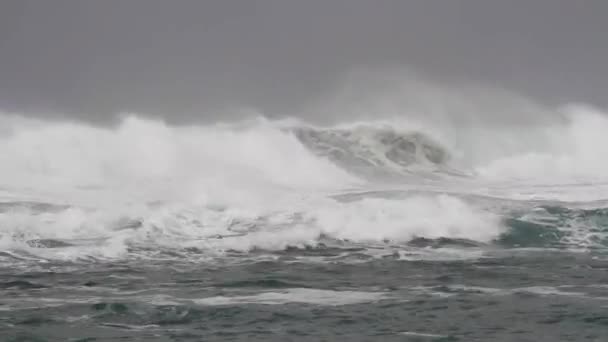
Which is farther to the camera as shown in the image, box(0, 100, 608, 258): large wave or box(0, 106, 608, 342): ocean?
box(0, 100, 608, 258): large wave

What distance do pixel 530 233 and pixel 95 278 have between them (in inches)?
368

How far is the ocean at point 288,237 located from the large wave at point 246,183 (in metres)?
0.08

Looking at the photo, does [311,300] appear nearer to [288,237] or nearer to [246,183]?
[288,237]

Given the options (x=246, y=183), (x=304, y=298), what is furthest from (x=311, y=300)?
(x=246, y=183)

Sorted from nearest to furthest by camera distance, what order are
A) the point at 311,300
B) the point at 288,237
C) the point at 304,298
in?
the point at 311,300
the point at 304,298
the point at 288,237

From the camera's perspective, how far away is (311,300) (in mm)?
11578

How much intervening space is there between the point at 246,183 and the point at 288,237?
291 inches

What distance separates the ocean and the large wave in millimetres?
82

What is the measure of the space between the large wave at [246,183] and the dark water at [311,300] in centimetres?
249

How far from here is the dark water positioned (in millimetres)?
9797

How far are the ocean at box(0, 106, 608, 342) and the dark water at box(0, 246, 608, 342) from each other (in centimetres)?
4

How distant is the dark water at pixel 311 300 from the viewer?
9.80 meters

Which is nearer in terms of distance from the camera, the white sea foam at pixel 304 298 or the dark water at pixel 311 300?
the dark water at pixel 311 300

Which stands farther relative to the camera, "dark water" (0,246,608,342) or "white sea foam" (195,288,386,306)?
"white sea foam" (195,288,386,306)
